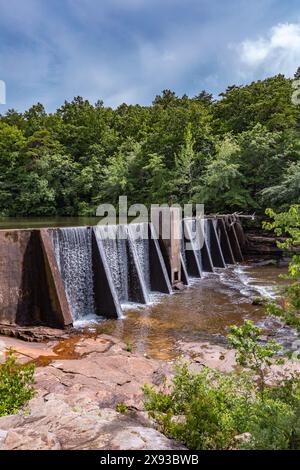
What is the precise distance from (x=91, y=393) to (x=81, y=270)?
224 inches

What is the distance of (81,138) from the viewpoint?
4272cm

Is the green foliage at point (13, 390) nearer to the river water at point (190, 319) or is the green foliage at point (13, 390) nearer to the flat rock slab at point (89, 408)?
the flat rock slab at point (89, 408)

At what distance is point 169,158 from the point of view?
3139cm

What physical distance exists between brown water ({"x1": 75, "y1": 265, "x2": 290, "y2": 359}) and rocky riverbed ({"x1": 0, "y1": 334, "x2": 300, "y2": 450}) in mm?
543

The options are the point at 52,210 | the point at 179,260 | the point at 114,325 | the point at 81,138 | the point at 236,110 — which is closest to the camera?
the point at 114,325

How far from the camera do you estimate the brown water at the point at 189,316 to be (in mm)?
8859

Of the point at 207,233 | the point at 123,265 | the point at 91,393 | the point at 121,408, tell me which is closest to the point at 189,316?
the point at 123,265

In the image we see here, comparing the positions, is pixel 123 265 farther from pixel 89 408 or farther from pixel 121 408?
pixel 89 408

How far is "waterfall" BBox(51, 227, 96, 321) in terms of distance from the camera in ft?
33.7

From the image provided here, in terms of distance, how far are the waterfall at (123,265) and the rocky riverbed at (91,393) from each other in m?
3.87

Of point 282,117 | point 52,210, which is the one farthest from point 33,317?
point 52,210

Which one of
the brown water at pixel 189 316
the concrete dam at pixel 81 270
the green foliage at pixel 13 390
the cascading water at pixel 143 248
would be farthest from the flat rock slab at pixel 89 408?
the cascading water at pixel 143 248
